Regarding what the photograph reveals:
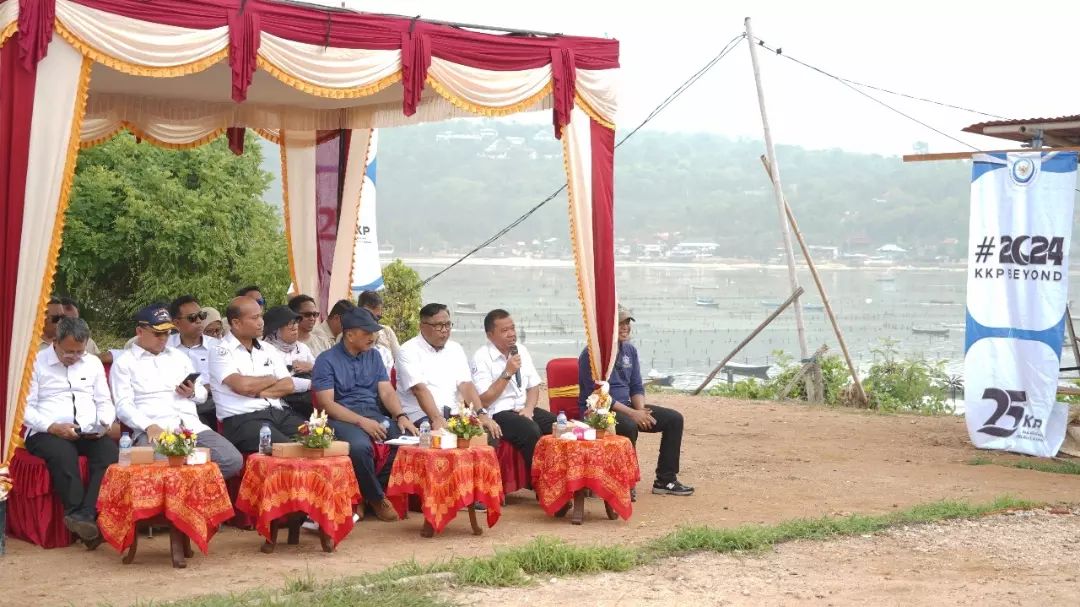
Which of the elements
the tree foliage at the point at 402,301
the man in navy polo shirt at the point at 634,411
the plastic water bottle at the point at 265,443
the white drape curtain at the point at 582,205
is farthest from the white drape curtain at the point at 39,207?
the tree foliage at the point at 402,301

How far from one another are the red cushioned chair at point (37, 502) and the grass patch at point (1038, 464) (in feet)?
22.4

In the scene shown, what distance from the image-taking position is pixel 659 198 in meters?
75.8

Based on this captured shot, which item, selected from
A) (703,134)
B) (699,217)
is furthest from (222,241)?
(703,134)

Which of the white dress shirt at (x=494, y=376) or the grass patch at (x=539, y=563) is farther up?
the white dress shirt at (x=494, y=376)

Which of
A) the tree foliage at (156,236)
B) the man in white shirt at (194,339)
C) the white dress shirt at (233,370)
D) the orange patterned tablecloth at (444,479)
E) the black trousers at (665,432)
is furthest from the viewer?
the tree foliage at (156,236)

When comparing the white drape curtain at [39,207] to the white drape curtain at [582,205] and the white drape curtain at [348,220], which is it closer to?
the white drape curtain at [582,205]

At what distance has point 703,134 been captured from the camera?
323ft

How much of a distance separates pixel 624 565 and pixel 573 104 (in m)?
3.23

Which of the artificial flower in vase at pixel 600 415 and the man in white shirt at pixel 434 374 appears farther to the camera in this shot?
the man in white shirt at pixel 434 374

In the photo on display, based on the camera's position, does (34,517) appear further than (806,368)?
No

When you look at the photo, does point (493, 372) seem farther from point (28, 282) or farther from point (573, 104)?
point (28, 282)

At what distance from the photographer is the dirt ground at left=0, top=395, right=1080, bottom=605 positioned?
614 centimetres

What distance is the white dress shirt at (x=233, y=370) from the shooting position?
7.58 metres

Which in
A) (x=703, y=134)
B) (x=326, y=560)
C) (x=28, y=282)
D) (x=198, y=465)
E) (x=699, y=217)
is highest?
(x=703, y=134)
